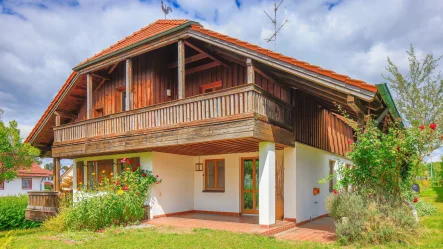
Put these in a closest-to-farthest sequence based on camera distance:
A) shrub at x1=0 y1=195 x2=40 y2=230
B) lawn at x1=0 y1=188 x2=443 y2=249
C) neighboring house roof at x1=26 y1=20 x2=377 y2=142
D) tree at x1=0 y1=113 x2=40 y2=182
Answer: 1. lawn at x1=0 y1=188 x2=443 y2=249
2. neighboring house roof at x1=26 y1=20 x2=377 y2=142
3. tree at x1=0 y1=113 x2=40 y2=182
4. shrub at x1=0 y1=195 x2=40 y2=230

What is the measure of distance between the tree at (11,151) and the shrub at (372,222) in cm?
918

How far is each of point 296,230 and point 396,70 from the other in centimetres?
1464

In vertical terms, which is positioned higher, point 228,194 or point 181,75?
point 181,75

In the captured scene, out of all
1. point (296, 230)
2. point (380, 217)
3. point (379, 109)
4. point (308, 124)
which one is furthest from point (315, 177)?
point (380, 217)

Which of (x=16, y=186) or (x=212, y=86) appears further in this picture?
(x=16, y=186)

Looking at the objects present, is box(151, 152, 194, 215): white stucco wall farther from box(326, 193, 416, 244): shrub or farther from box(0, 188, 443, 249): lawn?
box(326, 193, 416, 244): shrub

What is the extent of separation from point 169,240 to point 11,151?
5.55m

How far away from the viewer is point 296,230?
1009cm

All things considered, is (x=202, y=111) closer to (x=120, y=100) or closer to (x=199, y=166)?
(x=199, y=166)

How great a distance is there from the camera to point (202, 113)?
968cm

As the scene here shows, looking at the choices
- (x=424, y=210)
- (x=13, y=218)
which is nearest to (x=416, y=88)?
(x=424, y=210)

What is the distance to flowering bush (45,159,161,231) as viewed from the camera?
10328 mm

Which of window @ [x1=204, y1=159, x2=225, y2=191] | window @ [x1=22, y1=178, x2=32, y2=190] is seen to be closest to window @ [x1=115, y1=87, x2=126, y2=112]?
window @ [x1=204, y1=159, x2=225, y2=191]

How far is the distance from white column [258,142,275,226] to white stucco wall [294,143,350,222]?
175cm
